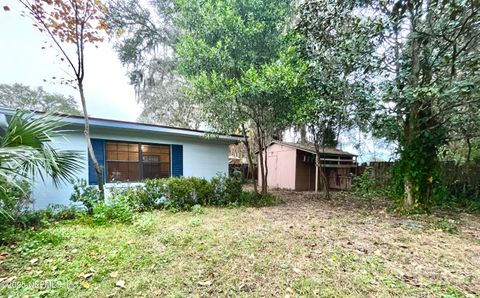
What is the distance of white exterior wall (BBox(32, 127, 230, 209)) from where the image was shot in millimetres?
5699

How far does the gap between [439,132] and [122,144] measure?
26.9 ft

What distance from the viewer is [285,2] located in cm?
646

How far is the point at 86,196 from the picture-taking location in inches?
210

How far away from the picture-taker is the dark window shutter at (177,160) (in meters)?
7.71

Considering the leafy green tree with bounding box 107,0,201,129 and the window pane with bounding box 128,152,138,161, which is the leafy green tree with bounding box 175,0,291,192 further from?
the leafy green tree with bounding box 107,0,201,129

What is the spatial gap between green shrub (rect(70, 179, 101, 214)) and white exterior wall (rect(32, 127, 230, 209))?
1.78 ft

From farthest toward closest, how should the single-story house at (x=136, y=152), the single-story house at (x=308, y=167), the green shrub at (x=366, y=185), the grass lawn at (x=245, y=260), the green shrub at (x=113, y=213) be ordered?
the single-story house at (x=308, y=167)
the green shrub at (x=366, y=185)
the single-story house at (x=136, y=152)
the green shrub at (x=113, y=213)
the grass lawn at (x=245, y=260)

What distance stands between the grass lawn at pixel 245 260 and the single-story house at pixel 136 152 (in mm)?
1921

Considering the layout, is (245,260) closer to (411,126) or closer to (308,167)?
(411,126)

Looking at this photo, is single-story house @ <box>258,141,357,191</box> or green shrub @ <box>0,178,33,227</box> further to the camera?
single-story house @ <box>258,141,357,191</box>

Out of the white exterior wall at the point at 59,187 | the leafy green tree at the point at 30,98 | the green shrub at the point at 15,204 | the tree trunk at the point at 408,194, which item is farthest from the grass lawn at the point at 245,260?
the leafy green tree at the point at 30,98

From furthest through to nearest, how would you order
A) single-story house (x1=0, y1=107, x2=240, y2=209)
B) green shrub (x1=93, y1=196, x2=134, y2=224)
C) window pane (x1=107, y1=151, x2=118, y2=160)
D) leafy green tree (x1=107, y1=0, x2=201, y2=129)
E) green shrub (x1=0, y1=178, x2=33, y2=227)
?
leafy green tree (x1=107, y1=0, x2=201, y2=129) → window pane (x1=107, y1=151, x2=118, y2=160) → single-story house (x1=0, y1=107, x2=240, y2=209) → green shrub (x1=93, y1=196, x2=134, y2=224) → green shrub (x1=0, y1=178, x2=33, y2=227)

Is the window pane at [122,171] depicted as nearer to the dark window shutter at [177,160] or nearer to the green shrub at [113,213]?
the dark window shutter at [177,160]

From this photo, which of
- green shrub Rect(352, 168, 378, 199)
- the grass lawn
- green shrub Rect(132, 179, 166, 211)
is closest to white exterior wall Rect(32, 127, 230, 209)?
green shrub Rect(132, 179, 166, 211)
